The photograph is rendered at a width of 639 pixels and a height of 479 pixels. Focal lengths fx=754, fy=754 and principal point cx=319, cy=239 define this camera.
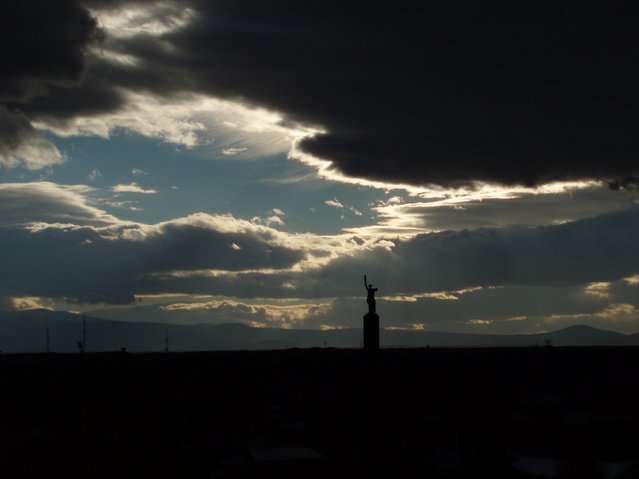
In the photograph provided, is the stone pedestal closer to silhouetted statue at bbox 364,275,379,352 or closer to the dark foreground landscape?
silhouetted statue at bbox 364,275,379,352

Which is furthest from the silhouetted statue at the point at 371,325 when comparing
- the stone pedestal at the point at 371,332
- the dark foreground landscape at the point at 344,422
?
the dark foreground landscape at the point at 344,422

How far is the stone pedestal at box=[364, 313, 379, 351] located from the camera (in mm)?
36934

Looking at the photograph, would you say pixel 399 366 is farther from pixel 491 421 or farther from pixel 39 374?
pixel 39 374

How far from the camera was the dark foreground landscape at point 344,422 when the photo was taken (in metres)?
11.6

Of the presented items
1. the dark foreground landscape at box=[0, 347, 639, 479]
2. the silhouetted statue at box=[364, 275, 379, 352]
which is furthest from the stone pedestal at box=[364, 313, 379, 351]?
the dark foreground landscape at box=[0, 347, 639, 479]

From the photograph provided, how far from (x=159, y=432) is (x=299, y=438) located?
10.9ft

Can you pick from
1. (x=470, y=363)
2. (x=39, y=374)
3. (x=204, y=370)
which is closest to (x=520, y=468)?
(x=470, y=363)

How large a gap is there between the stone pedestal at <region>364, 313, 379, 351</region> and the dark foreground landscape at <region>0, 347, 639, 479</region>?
8.43 m

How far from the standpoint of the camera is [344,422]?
54.3 feet

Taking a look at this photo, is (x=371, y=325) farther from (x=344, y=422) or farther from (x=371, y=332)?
(x=344, y=422)

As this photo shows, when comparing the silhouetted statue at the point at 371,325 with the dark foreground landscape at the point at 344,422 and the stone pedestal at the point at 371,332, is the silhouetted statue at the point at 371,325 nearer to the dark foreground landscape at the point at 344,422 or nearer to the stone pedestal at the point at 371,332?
the stone pedestal at the point at 371,332

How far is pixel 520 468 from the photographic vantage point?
10766mm

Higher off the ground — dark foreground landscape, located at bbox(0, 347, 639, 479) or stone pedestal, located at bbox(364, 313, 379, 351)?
stone pedestal, located at bbox(364, 313, 379, 351)

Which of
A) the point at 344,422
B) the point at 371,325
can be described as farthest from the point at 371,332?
the point at 344,422
